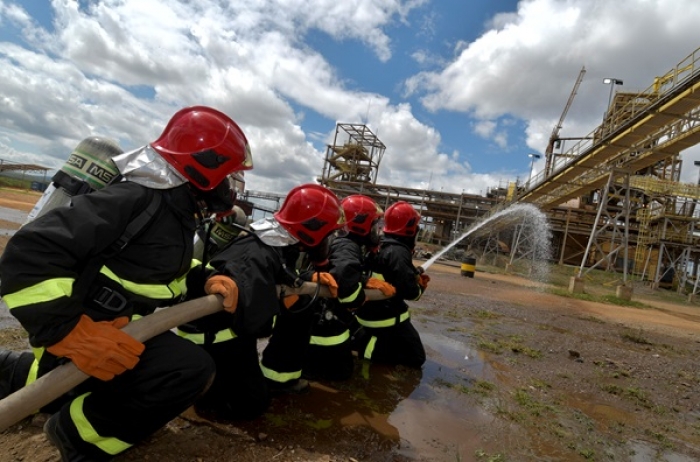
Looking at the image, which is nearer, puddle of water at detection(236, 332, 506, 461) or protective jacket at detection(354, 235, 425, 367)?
puddle of water at detection(236, 332, 506, 461)

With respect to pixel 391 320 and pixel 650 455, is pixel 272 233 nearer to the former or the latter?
pixel 391 320

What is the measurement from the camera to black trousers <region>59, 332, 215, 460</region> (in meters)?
1.93

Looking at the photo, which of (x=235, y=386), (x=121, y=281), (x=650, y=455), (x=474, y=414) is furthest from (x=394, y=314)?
(x=121, y=281)

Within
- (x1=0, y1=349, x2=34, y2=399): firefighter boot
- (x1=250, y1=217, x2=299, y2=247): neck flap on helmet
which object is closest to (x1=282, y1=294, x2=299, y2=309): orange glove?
(x1=250, y1=217, x2=299, y2=247): neck flap on helmet

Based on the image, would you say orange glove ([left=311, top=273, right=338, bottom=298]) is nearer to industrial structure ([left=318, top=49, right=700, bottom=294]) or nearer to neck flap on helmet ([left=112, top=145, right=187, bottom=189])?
neck flap on helmet ([left=112, top=145, right=187, bottom=189])

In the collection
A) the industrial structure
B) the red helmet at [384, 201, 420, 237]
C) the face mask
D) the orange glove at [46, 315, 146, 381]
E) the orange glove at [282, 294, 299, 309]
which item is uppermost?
the industrial structure

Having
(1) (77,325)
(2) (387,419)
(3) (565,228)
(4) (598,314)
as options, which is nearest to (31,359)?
(1) (77,325)

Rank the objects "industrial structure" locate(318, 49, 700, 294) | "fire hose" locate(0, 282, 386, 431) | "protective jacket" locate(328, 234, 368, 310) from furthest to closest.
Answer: "industrial structure" locate(318, 49, 700, 294) → "protective jacket" locate(328, 234, 368, 310) → "fire hose" locate(0, 282, 386, 431)

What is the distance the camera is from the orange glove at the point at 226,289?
7.82 ft

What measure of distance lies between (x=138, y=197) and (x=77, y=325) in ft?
2.09

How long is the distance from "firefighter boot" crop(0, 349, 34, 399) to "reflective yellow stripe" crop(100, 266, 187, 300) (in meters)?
0.91

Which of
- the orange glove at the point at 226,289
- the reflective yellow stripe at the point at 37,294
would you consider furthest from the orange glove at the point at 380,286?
the reflective yellow stripe at the point at 37,294

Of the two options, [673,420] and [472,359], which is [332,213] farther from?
[673,420]

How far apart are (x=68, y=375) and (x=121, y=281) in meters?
0.46
